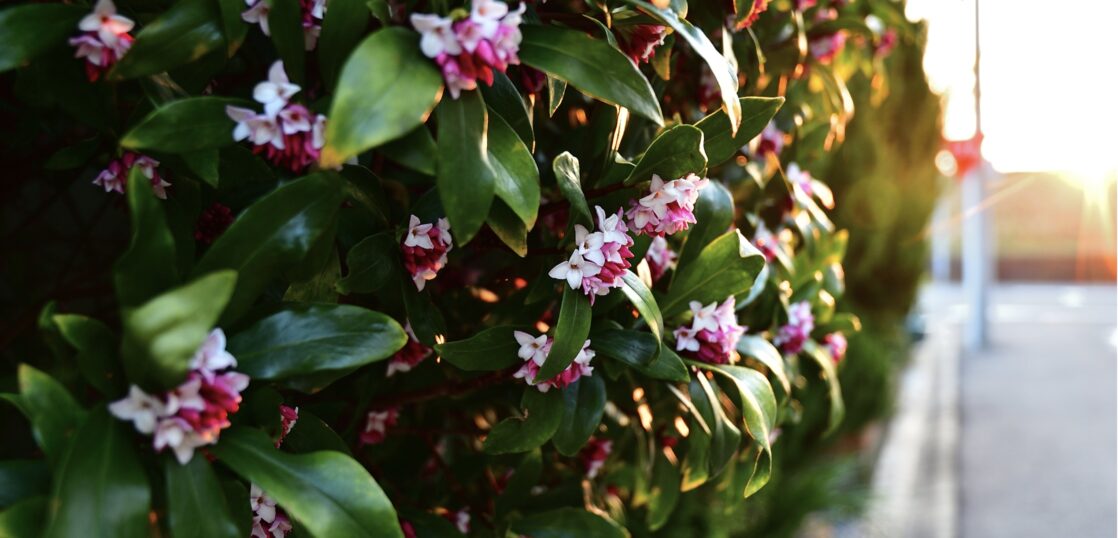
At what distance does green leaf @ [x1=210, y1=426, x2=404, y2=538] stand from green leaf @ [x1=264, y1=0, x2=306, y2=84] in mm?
278

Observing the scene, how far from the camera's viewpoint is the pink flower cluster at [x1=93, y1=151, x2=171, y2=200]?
758mm

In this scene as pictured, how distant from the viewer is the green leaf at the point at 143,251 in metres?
0.60

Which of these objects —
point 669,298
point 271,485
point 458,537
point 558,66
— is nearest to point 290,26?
point 558,66

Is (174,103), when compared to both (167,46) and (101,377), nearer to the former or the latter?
(167,46)

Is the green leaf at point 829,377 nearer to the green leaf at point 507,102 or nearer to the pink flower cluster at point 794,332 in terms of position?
the pink flower cluster at point 794,332

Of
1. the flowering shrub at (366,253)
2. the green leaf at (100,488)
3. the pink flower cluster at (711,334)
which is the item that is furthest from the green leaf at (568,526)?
the green leaf at (100,488)

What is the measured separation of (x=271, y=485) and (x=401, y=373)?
487 mm

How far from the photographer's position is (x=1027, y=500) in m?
3.55

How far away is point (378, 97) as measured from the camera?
1.96 feet

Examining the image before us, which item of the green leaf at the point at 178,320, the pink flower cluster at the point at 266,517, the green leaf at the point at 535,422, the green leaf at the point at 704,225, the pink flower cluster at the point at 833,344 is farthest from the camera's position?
the pink flower cluster at the point at 833,344

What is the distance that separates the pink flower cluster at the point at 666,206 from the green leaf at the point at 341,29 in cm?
29

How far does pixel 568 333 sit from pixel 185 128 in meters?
0.35

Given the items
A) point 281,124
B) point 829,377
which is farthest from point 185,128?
point 829,377

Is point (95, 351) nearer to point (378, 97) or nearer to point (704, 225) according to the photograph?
point (378, 97)
